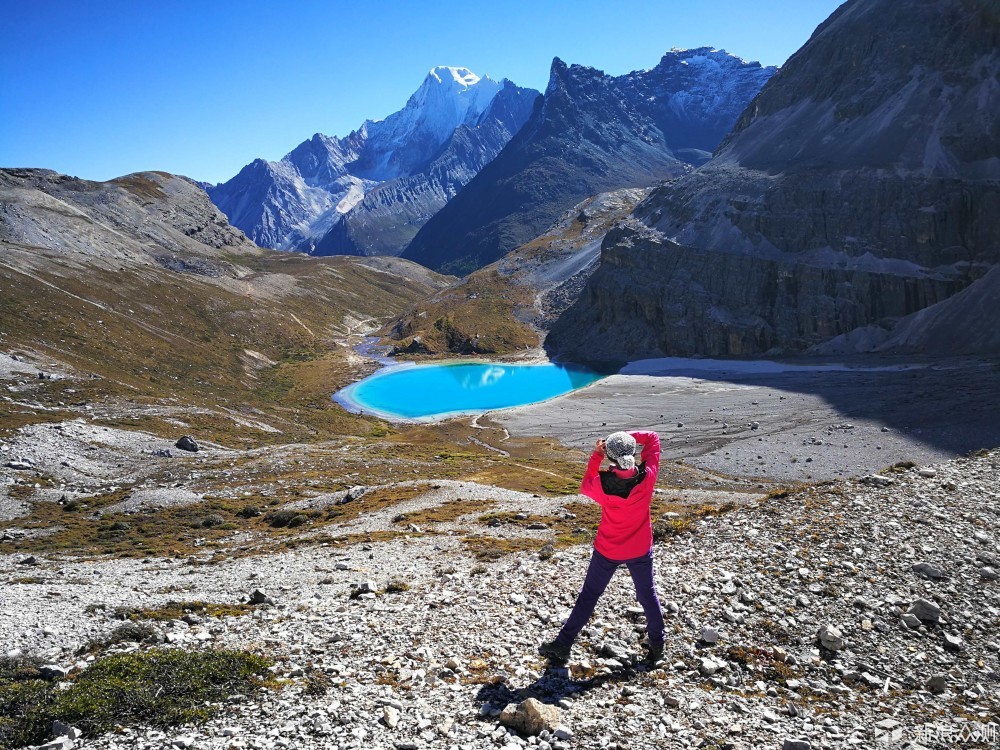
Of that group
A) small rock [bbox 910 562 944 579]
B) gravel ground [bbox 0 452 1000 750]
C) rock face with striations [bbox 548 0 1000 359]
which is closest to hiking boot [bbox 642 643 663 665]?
gravel ground [bbox 0 452 1000 750]

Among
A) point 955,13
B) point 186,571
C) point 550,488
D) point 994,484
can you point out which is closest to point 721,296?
point 955,13

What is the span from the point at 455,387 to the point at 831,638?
99298 mm

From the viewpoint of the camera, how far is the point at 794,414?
2482 inches

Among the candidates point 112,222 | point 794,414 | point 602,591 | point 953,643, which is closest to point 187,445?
point 602,591

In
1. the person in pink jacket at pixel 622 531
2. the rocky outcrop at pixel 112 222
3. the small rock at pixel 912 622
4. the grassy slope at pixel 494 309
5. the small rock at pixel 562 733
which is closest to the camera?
the small rock at pixel 562 733

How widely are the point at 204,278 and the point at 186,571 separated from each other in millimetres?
133475

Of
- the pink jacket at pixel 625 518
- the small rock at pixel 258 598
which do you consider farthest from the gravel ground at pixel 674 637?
the pink jacket at pixel 625 518

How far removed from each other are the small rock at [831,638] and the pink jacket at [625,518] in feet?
11.8

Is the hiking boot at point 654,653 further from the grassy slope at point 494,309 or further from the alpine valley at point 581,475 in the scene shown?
the grassy slope at point 494,309

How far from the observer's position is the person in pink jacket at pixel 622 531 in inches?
371

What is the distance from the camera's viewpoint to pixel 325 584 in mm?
16406

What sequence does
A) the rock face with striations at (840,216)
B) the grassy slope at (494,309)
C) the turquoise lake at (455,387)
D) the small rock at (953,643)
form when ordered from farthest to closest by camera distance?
1. the grassy slope at (494,309)
2. the rock face with striations at (840,216)
3. the turquoise lake at (455,387)
4. the small rock at (953,643)

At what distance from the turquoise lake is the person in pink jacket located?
252 feet

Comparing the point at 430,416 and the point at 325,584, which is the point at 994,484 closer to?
the point at 325,584
